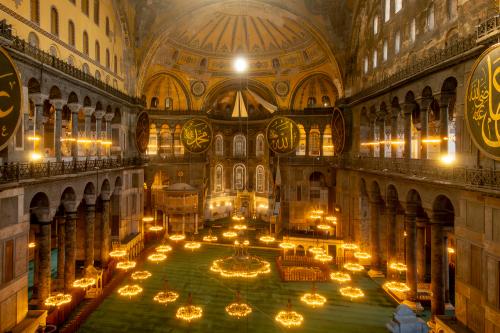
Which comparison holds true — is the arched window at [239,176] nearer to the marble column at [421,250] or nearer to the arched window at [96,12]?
the arched window at [96,12]

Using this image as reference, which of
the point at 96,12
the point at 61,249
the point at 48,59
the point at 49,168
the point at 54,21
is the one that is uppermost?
the point at 96,12

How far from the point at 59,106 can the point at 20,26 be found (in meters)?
3.18

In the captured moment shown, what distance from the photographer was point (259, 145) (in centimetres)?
3072

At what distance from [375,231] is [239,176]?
16.0 metres

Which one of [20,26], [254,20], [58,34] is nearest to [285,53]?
[254,20]

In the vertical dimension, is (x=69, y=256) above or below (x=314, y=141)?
below

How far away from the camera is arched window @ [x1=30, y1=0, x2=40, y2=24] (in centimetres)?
1171

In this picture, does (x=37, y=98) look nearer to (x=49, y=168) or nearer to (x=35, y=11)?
(x=49, y=168)

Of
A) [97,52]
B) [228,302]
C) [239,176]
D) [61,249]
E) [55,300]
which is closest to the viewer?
[55,300]

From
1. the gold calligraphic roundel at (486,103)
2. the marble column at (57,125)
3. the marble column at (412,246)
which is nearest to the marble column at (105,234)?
the marble column at (57,125)

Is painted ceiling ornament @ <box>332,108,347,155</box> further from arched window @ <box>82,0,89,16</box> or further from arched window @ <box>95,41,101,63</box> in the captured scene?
arched window @ <box>82,0,89,16</box>

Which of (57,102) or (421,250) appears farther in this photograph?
(421,250)

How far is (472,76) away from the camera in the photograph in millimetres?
8461

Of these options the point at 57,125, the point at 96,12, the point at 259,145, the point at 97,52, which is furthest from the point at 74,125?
the point at 259,145
